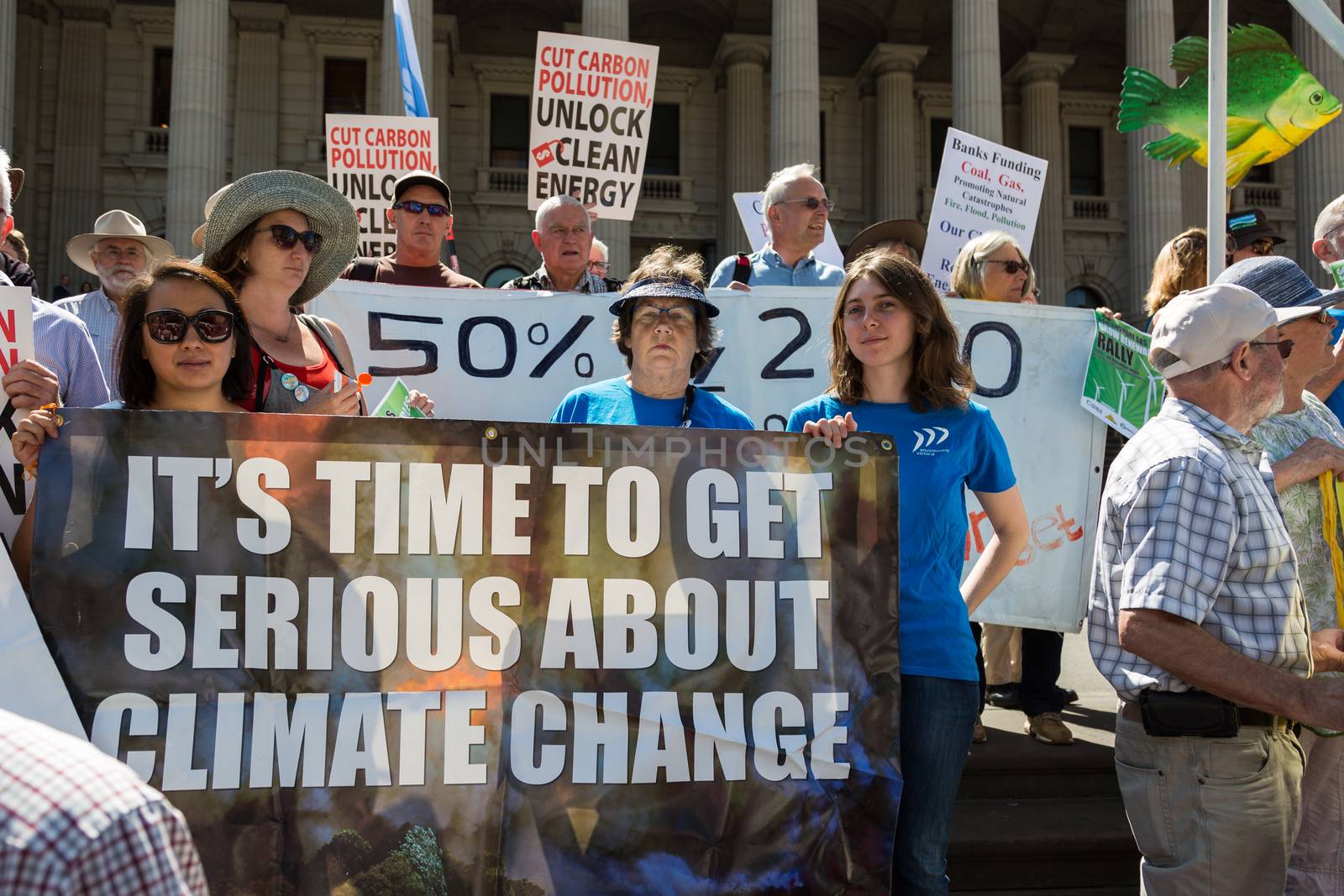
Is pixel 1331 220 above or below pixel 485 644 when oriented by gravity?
above

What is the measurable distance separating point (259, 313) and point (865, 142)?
2998cm

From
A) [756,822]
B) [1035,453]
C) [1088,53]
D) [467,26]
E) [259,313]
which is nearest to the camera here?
[756,822]

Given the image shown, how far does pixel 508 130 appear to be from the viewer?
30078mm

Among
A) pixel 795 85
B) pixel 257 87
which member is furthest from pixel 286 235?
pixel 257 87

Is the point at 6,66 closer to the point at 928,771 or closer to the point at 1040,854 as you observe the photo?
the point at 1040,854

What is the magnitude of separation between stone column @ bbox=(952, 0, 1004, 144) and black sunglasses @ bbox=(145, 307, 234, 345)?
24.1 meters

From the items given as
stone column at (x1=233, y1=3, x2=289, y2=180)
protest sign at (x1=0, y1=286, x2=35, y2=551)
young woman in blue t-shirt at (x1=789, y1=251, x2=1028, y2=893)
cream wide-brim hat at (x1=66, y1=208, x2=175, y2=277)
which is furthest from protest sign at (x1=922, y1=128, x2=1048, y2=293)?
stone column at (x1=233, y1=3, x2=289, y2=180)

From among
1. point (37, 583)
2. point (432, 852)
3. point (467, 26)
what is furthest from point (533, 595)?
point (467, 26)

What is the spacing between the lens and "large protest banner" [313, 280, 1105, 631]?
473cm

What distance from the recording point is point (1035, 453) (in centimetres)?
496

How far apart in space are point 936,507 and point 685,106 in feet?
96.3

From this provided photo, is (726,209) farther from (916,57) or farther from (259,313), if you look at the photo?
(259,313)

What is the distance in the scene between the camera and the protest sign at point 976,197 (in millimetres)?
6895

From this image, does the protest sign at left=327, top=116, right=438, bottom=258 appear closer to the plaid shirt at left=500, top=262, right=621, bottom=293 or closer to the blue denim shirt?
the plaid shirt at left=500, top=262, right=621, bottom=293
